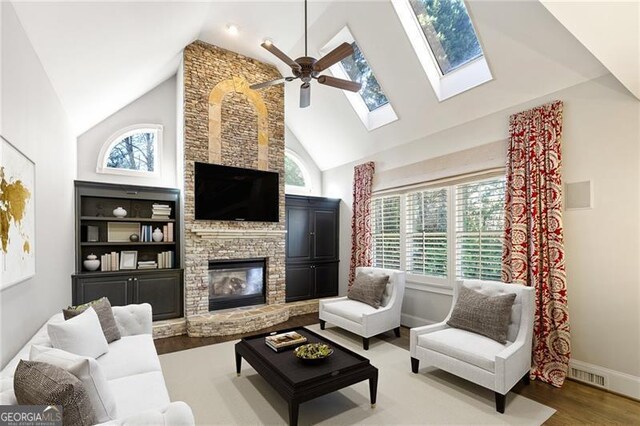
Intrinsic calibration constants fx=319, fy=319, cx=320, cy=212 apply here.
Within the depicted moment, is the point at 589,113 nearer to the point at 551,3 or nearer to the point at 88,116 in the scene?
the point at 551,3

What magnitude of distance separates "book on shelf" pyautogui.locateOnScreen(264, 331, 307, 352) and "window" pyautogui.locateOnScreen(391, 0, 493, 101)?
141 inches

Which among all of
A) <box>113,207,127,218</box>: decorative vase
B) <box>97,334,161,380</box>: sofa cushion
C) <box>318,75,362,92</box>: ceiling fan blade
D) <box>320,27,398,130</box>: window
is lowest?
<box>97,334,161,380</box>: sofa cushion

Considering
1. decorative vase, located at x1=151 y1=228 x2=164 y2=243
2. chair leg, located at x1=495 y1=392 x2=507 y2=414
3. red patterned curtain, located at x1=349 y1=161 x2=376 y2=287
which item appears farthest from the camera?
red patterned curtain, located at x1=349 y1=161 x2=376 y2=287

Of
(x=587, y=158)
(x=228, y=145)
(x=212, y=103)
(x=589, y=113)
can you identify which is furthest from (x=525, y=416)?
(x=212, y=103)

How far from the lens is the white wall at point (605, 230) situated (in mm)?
2939

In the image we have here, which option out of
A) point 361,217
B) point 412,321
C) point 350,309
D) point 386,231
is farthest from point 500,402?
point 361,217

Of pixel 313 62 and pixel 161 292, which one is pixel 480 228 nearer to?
pixel 313 62

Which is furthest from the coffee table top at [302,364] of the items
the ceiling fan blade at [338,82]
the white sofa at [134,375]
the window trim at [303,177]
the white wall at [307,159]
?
the white wall at [307,159]

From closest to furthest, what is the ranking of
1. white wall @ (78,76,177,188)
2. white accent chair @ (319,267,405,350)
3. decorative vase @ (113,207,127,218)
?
white accent chair @ (319,267,405,350)
decorative vase @ (113,207,127,218)
white wall @ (78,76,177,188)

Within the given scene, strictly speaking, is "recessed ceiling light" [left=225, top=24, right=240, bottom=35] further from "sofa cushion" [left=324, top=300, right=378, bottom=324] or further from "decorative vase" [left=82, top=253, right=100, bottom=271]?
"sofa cushion" [left=324, top=300, right=378, bottom=324]

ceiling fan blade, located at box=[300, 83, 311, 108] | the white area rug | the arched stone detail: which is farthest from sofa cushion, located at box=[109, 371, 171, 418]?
the arched stone detail

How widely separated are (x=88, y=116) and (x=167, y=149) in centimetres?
131

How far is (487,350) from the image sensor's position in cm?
295

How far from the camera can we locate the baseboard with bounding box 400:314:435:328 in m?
4.83
